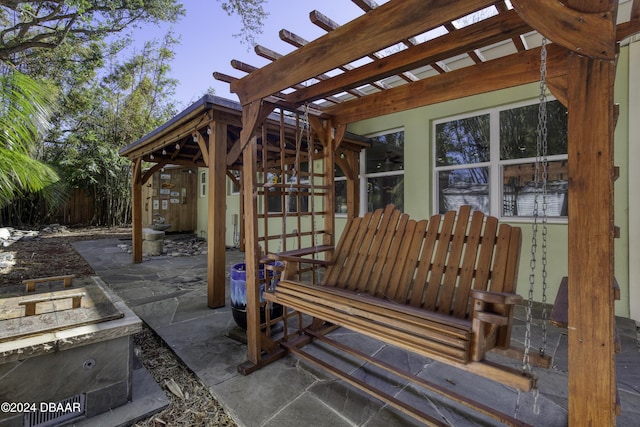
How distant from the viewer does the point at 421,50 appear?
5.31 feet

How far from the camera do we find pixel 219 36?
742cm

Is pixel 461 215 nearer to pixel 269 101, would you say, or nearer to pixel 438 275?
pixel 438 275

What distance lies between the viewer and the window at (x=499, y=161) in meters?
3.56

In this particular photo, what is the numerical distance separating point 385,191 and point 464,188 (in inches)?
51.4

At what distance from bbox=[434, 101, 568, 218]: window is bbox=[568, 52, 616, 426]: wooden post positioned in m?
2.89

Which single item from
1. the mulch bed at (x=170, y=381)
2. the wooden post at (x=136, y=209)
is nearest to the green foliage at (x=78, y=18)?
the wooden post at (x=136, y=209)

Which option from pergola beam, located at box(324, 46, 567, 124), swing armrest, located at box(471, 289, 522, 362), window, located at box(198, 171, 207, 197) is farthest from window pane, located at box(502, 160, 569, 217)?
window, located at box(198, 171, 207, 197)

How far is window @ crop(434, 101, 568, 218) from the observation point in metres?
3.56

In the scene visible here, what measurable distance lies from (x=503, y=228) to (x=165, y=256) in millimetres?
7020

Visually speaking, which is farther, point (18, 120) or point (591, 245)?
point (18, 120)

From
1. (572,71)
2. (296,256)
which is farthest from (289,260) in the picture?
(572,71)

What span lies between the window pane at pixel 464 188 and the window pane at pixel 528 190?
237mm

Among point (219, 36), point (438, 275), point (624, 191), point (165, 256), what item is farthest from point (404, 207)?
point (219, 36)

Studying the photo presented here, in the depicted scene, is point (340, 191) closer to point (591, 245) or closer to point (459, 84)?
point (459, 84)
